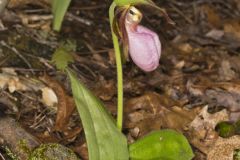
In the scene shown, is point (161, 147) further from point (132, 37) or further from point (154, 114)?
point (154, 114)

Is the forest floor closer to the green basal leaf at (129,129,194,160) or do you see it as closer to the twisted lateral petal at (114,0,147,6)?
the green basal leaf at (129,129,194,160)

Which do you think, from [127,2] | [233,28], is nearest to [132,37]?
[127,2]

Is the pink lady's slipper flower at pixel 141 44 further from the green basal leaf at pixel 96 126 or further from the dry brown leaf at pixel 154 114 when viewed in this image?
the dry brown leaf at pixel 154 114

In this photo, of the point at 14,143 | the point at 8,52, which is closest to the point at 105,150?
the point at 14,143

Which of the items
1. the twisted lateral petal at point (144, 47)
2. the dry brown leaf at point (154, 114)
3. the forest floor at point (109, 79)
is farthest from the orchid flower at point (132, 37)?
the dry brown leaf at point (154, 114)

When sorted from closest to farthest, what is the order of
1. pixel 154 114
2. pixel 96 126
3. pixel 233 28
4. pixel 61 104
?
pixel 96 126, pixel 61 104, pixel 154 114, pixel 233 28

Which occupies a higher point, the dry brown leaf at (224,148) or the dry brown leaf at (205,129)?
the dry brown leaf at (224,148)
